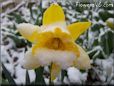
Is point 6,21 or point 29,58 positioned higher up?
point 29,58

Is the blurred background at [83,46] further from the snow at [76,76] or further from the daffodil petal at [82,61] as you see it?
the daffodil petal at [82,61]

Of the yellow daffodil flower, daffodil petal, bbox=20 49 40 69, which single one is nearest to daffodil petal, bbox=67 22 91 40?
the yellow daffodil flower

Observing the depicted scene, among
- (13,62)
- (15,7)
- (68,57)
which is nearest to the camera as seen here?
(68,57)

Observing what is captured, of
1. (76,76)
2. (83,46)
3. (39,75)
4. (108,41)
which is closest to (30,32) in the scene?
(39,75)

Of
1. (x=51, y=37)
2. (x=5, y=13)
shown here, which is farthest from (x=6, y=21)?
(x=51, y=37)

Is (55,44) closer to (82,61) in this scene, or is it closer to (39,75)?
(82,61)

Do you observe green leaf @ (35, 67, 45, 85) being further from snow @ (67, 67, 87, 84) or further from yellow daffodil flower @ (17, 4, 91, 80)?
snow @ (67, 67, 87, 84)

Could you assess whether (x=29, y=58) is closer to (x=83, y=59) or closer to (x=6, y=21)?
(x=83, y=59)

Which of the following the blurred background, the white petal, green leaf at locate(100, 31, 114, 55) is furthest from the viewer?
green leaf at locate(100, 31, 114, 55)
